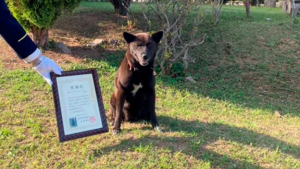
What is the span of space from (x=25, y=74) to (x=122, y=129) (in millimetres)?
2695

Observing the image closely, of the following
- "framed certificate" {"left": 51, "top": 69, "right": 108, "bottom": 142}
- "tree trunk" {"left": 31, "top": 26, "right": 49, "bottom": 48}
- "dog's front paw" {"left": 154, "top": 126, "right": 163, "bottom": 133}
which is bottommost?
"dog's front paw" {"left": 154, "top": 126, "right": 163, "bottom": 133}

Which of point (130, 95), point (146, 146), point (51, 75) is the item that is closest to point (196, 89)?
point (130, 95)

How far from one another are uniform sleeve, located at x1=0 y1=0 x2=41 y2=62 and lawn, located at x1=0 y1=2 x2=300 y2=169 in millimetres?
1367

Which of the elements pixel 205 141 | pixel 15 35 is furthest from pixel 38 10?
pixel 205 141

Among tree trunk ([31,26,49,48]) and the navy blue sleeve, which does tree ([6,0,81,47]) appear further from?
the navy blue sleeve

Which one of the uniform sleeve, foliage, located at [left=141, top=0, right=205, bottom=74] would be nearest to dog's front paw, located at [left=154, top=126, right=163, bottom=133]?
the uniform sleeve

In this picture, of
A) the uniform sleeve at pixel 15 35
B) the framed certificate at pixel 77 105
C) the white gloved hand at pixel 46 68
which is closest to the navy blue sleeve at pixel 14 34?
the uniform sleeve at pixel 15 35

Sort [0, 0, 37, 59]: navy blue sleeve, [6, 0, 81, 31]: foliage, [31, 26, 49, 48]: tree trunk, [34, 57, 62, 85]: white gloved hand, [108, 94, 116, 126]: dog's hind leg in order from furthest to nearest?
[31, 26, 49, 48]: tree trunk → [6, 0, 81, 31]: foliage → [108, 94, 116, 126]: dog's hind leg → [34, 57, 62, 85]: white gloved hand → [0, 0, 37, 59]: navy blue sleeve

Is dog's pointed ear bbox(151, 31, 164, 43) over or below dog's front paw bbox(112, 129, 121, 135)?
over

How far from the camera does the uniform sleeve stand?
2656 millimetres

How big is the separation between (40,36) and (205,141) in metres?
4.56

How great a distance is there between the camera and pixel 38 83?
6094mm

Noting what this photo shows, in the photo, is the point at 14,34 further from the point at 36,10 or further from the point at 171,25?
the point at 171,25

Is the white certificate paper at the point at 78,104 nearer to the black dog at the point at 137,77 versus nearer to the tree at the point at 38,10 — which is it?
the black dog at the point at 137,77
